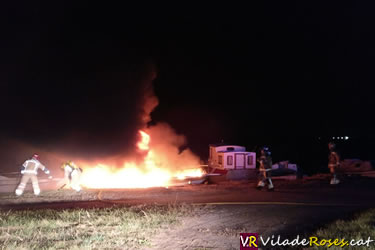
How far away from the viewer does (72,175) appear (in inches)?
634

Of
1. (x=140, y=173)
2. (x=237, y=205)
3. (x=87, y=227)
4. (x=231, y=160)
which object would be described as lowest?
(x=87, y=227)

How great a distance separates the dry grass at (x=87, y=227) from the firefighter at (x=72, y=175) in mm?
5874

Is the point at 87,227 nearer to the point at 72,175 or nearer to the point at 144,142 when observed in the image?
the point at 72,175

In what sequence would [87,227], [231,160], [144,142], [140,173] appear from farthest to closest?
[144,142], [231,160], [140,173], [87,227]

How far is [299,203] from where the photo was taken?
1080 cm

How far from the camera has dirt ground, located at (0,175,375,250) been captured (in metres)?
7.30

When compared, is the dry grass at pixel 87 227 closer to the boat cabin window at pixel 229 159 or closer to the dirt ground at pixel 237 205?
the dirt ground at pixel 237 205

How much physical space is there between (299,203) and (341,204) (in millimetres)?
1175

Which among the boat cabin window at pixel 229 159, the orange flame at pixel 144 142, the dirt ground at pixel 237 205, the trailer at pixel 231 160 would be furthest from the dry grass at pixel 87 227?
the orange flame at pixel 144 142

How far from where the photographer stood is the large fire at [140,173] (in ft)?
68.1

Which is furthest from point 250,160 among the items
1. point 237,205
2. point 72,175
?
point 237,205

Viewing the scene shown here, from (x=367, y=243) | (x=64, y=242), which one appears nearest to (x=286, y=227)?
(x=367, y=243)

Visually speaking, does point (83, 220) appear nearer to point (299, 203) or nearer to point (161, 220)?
point (161, 220)

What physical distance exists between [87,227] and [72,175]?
846 centimetres
